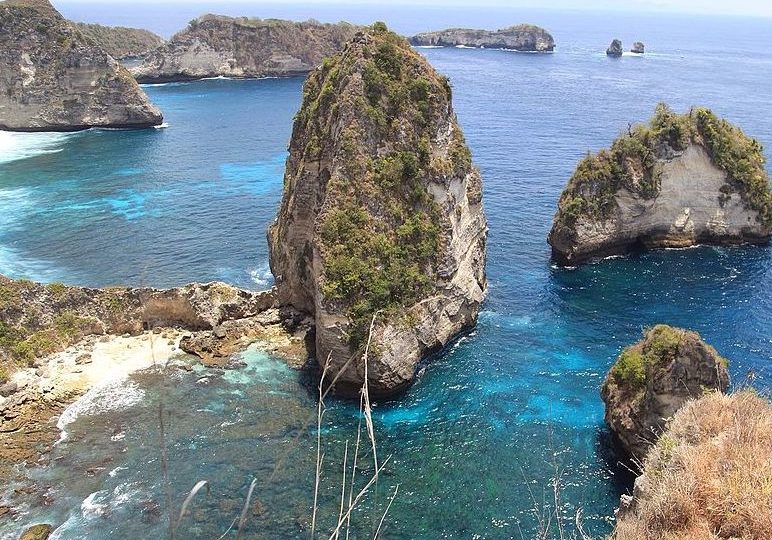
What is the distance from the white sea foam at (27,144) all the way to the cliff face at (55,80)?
9.87ft

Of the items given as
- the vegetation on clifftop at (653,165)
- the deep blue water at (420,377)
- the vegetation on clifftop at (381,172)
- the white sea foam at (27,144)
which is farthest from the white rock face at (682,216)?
the white sea foam at (27,144)

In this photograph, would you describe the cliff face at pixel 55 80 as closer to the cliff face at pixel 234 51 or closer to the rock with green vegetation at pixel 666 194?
the cliff face at pixel 234 51

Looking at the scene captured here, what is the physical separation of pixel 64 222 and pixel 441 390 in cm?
5694

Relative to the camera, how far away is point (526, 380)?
48.3 metres

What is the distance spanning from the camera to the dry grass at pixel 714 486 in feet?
51.1

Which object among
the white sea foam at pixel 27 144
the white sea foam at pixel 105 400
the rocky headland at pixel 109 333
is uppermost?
the white sea foam at pixel 27 144

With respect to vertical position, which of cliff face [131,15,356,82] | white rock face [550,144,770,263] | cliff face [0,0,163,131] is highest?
cliff face [131,15,356,82]

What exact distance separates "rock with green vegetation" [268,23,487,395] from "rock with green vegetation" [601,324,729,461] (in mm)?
14877

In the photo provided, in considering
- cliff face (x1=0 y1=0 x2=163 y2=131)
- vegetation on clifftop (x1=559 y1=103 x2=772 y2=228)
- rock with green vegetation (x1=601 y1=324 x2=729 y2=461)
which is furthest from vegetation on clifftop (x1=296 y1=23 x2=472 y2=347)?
cliff face (x1=0 y1=0 x2=163 y2=131)

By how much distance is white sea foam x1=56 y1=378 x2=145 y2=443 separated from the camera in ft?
146

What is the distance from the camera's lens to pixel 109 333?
53875mm

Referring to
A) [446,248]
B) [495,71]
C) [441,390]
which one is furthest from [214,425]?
[495,71]

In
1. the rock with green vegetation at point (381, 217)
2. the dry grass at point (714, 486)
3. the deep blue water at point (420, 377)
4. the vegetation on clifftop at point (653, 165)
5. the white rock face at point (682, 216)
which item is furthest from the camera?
the white rock face at point (682, 216)

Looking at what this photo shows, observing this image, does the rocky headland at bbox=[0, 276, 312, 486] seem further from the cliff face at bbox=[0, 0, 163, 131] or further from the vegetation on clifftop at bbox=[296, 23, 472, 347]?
the cliff face at bbox=[0, 0, 163, 131]
